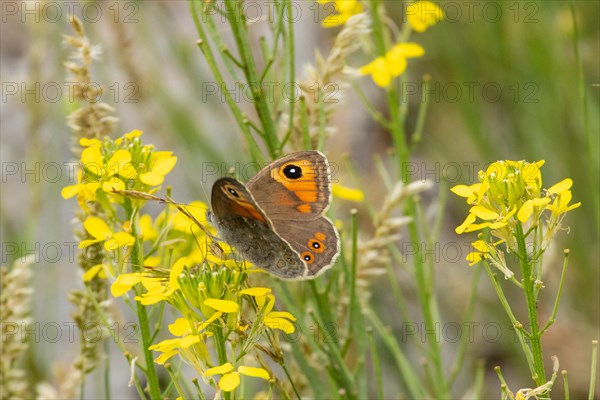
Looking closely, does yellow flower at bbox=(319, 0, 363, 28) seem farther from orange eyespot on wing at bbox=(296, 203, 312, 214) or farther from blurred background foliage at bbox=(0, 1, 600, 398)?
blurred background foliage at bbox=(0, 1, 600, 398)

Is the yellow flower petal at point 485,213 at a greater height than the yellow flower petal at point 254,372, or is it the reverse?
the yellow flower petal at point 485,213

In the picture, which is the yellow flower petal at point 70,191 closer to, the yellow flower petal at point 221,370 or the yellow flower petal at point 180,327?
the yellow flower petal at point 180,327

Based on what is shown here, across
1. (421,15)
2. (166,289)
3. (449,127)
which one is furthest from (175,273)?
(449,127)

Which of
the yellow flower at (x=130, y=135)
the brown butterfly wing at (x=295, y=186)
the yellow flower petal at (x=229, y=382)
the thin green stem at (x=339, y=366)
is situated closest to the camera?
the yellow flower petal at (x=229, y=382)

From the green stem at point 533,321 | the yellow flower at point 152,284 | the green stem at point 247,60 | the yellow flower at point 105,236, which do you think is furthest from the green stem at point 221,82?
the green stem at point 533,321

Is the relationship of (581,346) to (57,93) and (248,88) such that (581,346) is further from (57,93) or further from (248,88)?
(57,93)

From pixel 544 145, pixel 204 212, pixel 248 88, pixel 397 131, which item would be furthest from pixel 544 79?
pixel 204 212
